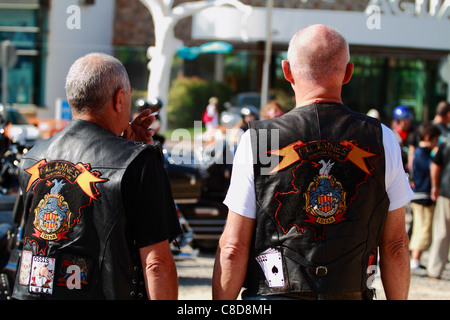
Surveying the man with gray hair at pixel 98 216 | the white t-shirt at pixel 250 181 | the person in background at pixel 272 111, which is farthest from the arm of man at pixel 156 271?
the person in background at pixel 272 111

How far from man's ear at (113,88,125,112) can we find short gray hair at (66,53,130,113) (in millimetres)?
14

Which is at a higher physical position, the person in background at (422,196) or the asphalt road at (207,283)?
the person in background at (422,196)

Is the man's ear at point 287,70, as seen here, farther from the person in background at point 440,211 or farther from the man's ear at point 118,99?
the person in background at point 440,211

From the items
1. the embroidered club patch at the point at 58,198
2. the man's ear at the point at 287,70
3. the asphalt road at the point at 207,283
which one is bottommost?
the asphalt road at the point at 207,283

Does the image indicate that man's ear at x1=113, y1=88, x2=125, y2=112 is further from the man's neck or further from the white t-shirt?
the man's neck

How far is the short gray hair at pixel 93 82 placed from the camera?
2459 millimetres

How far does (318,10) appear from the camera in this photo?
2456cm

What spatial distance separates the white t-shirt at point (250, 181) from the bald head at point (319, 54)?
1.01 ft

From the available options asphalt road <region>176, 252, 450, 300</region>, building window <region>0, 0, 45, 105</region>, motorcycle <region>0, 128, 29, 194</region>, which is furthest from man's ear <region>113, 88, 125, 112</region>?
building window <region>0, 0, 45, 105</region>

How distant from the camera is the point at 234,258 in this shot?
8.24 ft

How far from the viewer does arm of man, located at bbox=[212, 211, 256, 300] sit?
2506 mm

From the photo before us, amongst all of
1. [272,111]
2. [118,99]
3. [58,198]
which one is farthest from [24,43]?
[58,198]
